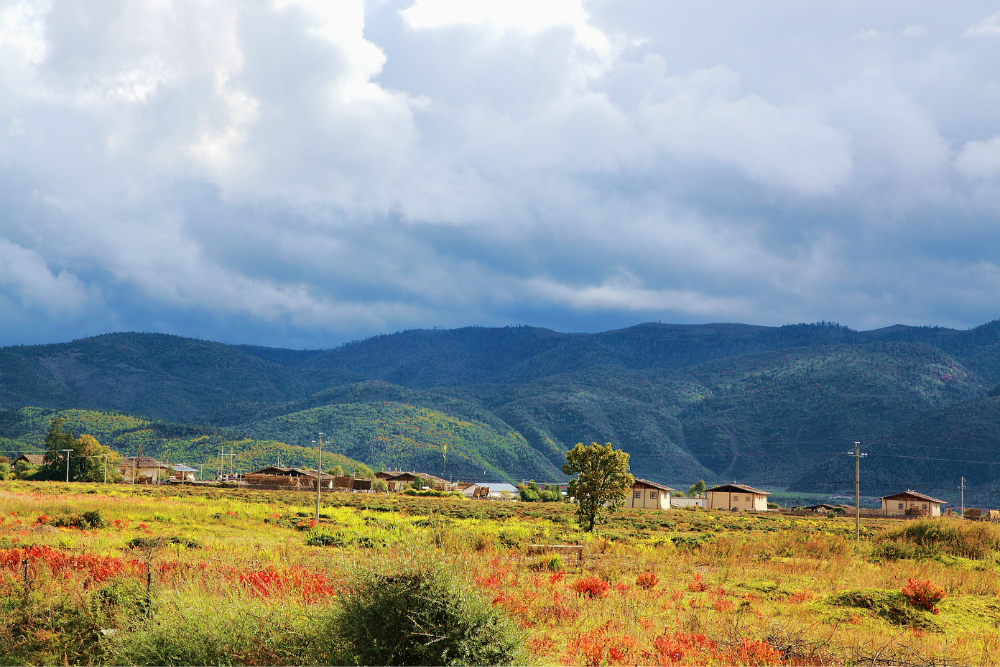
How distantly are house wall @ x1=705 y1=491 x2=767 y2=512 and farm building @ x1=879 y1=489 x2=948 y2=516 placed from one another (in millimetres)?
14266

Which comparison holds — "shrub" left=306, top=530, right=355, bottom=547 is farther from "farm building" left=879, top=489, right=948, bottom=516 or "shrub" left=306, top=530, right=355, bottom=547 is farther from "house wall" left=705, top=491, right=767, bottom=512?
"farm building" left=879, top=489, right=948, bottom=516

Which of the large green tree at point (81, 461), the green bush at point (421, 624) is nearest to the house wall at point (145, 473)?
the large green tree at point (81, 461)

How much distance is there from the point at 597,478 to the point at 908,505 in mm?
66126

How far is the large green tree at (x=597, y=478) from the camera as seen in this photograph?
44.2 m

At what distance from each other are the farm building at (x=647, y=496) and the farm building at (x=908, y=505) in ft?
87.8

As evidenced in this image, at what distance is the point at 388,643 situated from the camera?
27.9 ft

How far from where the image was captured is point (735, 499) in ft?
308

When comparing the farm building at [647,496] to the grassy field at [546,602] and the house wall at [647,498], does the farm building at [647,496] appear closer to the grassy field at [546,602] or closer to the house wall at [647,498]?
the house wall at [647,498]

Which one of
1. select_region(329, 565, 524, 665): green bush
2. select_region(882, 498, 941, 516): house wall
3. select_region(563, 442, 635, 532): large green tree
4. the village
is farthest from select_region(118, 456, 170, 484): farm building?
select_region(329, 565, 524, 665): green bush

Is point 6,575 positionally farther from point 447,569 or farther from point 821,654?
point 821,654

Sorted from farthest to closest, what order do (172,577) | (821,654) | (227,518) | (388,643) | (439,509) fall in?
(439,509)
(227,518)
(172,577)
(821,654)
(388,643)

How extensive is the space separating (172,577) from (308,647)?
252 inches

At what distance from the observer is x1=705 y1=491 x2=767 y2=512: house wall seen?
9312 cm

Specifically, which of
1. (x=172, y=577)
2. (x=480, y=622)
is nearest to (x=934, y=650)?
(x=480, y=622)
